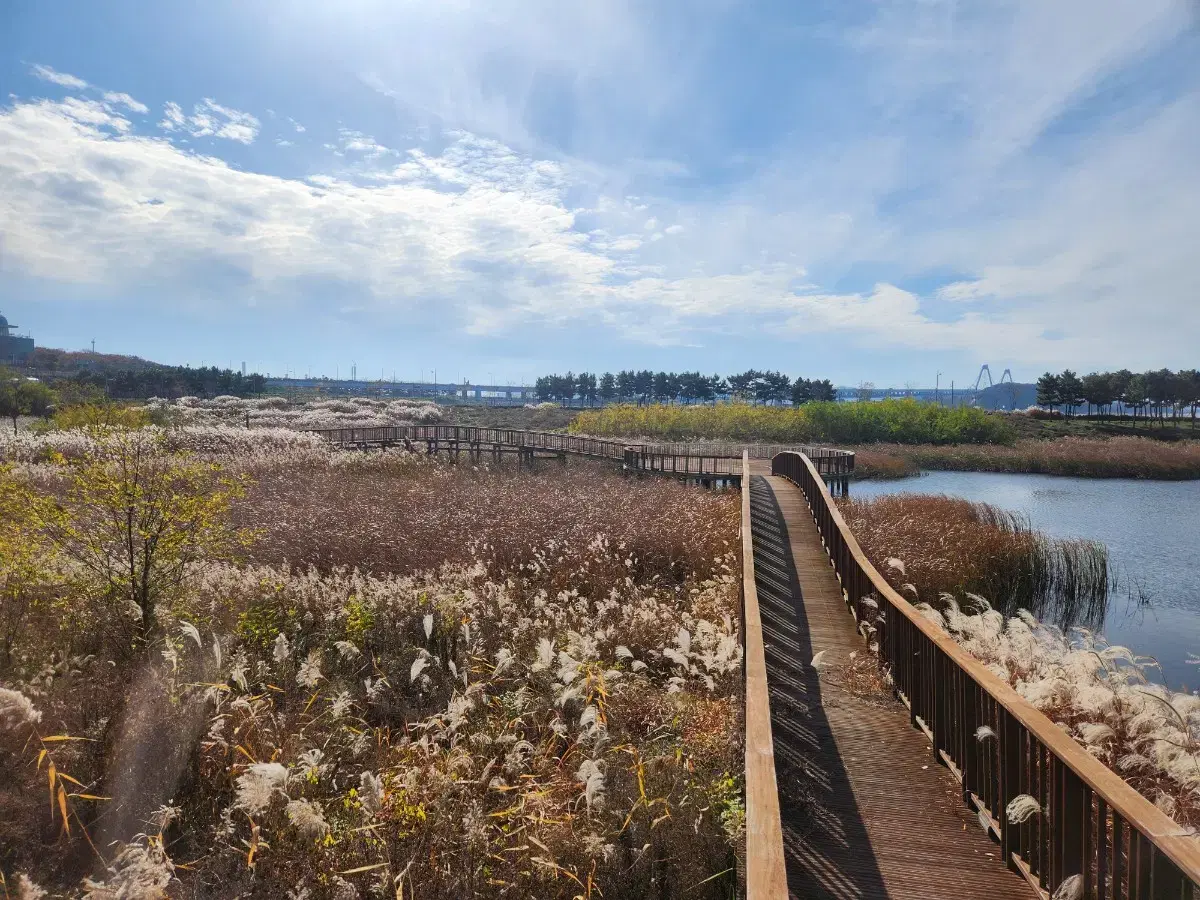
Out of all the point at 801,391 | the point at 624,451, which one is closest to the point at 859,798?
the point at 624,451

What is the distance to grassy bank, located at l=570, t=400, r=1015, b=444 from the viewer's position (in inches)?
2505

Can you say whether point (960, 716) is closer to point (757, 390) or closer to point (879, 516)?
point (879, 516)

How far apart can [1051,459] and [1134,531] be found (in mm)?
26381

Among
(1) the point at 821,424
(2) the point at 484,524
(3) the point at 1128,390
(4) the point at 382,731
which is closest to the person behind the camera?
(4) the point at 382,731

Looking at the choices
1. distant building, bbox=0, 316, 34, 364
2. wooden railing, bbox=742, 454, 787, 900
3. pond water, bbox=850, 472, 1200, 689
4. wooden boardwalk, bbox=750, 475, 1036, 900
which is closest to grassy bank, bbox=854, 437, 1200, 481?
pond water, bbox=850, 472, 1200, 689

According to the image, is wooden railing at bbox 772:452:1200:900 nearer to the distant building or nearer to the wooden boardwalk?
the wooden boardwalk

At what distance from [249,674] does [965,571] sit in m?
14.9

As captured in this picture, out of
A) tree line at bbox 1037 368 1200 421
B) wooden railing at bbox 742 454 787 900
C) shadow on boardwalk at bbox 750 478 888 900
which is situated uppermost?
tree line at bbox 1037 368 1200 421

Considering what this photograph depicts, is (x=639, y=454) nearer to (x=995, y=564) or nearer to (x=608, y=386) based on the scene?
(x=995, y=564)

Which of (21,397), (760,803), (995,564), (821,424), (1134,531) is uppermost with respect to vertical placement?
(21,397)

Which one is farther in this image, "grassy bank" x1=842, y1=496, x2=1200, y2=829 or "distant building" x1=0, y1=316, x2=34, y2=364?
"distant building" x1=0, y1=316, x2=34, y2=364

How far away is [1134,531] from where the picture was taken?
85.0ft

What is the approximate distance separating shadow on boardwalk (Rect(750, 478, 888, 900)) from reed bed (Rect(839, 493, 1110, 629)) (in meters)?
7.44

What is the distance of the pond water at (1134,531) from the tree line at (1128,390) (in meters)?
50.8
